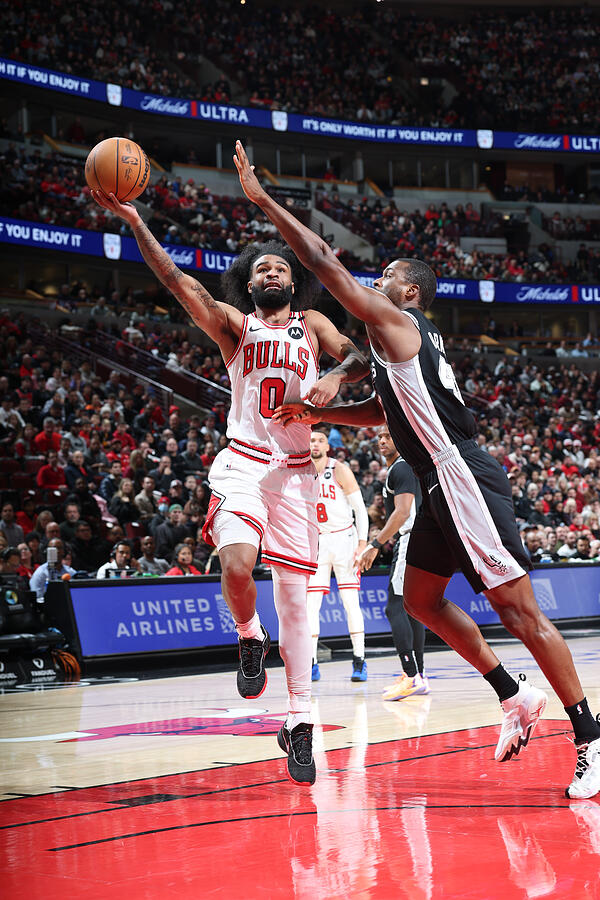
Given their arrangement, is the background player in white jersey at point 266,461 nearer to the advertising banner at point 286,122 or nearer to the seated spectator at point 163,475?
the seated spectator at point 163,475

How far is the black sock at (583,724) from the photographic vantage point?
3990 millimetres

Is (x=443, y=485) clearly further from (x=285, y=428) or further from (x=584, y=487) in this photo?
(x=584, y=487)

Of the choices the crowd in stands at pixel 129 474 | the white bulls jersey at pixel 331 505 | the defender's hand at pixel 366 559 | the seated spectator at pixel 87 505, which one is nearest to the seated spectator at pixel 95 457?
the crowd in stands at pixel 129 474

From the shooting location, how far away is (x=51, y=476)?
14.8 metres

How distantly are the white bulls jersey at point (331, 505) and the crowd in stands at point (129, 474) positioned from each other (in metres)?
2.88

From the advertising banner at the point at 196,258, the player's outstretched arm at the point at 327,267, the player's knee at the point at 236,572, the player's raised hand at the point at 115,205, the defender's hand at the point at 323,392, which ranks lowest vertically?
the player's knee at the point at 236,572

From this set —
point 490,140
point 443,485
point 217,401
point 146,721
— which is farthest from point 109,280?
point 443,485

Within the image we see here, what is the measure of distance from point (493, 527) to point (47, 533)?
8.79m

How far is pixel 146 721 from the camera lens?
22.1 feet

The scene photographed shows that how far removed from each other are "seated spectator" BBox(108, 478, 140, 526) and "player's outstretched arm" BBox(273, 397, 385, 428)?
31.2 ft

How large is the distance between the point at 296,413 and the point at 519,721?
1.69m

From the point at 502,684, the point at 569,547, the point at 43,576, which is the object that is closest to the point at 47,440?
the point at 43,576

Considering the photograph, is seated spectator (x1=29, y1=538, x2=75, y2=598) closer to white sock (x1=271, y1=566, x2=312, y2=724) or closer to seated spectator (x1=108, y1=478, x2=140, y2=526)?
seated spectator (x1=108, y1=478, x2=140, y2=526)

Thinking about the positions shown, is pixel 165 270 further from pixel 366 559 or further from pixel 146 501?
pixel 146 501
